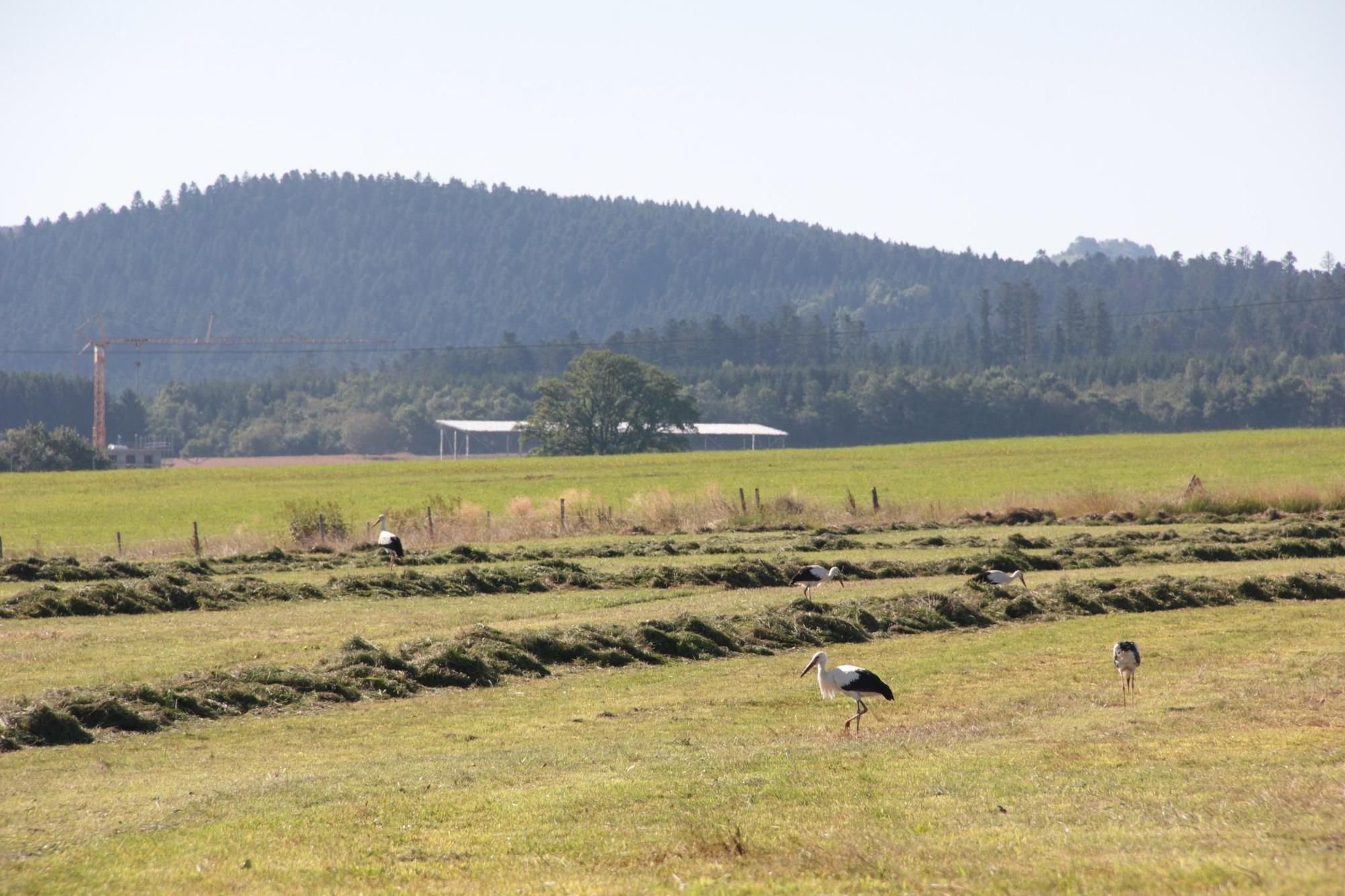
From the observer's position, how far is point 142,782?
16.7 metres

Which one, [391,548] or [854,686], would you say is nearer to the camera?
[854,686]

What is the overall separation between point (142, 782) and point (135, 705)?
490 cm

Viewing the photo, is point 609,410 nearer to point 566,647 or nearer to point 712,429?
point 712,429

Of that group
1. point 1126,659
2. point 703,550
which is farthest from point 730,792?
point 703,550

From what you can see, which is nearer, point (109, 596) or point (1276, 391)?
point (109, 596)

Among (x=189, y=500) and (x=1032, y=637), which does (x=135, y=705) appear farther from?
(x=189, y=500)

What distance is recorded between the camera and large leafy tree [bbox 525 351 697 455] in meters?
142

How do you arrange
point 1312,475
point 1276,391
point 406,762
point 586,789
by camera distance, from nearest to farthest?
point 586,789, point 406,762, point 1312,475, point 1276,391

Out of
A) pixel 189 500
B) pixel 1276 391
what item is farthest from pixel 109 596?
pixel 1276 391

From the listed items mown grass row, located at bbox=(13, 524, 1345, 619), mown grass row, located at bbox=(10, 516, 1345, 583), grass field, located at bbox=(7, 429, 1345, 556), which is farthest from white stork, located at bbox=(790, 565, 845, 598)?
grass field, located at bbox=(7, 429, 1345, 556)

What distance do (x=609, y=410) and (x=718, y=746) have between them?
124177 mm

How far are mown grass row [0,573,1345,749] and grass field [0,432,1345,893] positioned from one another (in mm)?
199

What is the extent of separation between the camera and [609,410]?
14225 cm

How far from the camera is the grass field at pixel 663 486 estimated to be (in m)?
56.1
